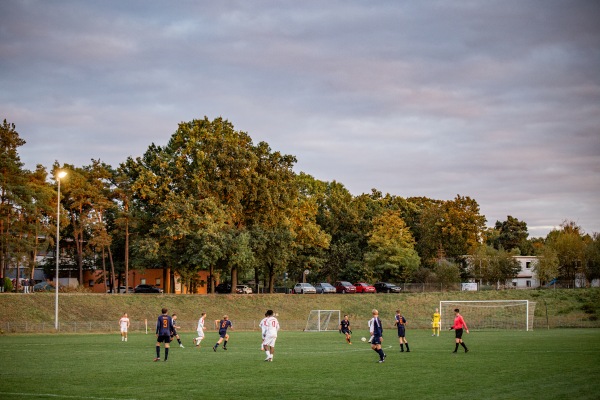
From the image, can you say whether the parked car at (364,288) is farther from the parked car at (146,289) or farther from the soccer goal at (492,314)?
the parked car at (146,289)

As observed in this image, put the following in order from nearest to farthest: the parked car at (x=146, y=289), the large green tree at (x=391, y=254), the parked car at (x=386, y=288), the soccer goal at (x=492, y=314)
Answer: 1. the soccer goal at (x=492, y=314)
2. the parked car at (x=146, y=289)
3. the parked car at (x=386, y=288)
4. the large green tree at (x=391, y=254)

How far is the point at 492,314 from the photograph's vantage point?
230 feet

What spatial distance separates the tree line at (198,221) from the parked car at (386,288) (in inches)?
224

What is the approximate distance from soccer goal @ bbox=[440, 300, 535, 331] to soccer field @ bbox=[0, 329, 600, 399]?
3322cm

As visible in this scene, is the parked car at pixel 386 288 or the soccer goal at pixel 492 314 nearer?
the soccer goal at pixel 492 314

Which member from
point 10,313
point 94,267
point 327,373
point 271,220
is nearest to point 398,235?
point 271,220

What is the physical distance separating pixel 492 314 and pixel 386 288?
62.0 feet

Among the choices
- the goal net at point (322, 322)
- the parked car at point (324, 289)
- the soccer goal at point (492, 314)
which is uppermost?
the parked car at point (324, 289)

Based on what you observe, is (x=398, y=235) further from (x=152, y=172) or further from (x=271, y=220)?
(x=152, y=172)

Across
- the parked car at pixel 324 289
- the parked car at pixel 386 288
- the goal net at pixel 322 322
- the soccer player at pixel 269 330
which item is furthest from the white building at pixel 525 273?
the soccer player at pixel 269 330

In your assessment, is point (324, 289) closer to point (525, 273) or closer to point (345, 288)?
point (345, 288)

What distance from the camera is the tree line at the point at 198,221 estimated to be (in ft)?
230

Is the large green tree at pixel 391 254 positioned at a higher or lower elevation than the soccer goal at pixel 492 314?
higher

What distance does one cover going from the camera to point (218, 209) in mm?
72688
